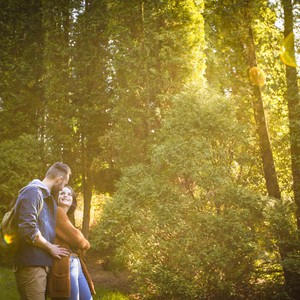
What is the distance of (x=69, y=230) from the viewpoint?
3.61 metres

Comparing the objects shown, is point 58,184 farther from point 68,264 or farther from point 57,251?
point 68,264

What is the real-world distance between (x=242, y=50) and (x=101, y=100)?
19.9 ft

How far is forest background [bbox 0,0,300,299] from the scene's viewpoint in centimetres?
688

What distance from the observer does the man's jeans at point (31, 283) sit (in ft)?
10.6

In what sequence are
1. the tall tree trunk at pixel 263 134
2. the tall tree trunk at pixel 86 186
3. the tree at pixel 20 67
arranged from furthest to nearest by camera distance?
the tree at pixel 20 67 → the tall tree trunk at pixel 86 186 → the tall tree trunk at pixel 263 134

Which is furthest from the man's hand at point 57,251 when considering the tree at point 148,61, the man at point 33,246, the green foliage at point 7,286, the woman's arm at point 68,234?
the tree at point 148,61

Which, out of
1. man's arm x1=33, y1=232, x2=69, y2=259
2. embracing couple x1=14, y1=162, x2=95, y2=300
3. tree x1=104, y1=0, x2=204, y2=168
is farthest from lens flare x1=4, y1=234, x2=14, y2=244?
tree x1=104, y1=0, x2=204, y2=168

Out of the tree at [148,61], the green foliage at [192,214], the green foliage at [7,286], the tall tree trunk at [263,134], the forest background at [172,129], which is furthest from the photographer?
the tree at [148,61]

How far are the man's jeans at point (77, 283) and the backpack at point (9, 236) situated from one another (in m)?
0.62

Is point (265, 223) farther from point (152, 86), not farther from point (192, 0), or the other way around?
point (192, 0)

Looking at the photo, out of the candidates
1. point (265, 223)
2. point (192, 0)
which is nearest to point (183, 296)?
point (265, 223)

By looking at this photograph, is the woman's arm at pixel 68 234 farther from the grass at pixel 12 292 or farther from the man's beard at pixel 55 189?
the grass at pixel 12 292

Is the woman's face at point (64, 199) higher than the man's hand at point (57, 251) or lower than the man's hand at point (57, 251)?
higher

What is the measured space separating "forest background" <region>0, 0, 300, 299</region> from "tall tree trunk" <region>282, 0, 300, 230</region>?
0.04m
